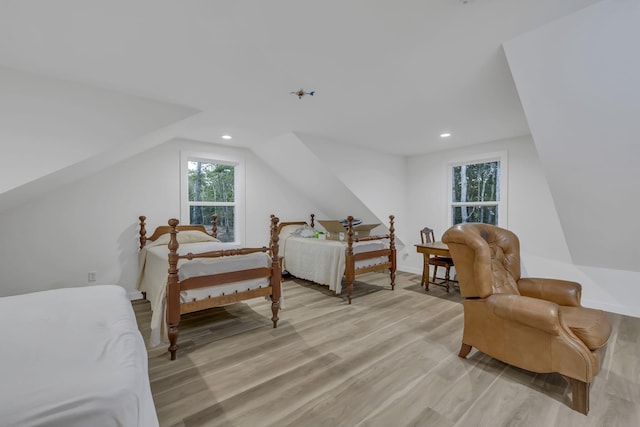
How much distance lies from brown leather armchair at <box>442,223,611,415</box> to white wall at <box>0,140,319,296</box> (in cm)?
379

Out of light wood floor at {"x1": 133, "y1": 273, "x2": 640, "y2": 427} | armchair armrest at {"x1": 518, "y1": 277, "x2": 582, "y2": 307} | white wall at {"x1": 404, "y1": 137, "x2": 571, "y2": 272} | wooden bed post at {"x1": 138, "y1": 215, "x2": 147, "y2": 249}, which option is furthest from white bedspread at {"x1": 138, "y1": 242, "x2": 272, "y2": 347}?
white wall at {"x1": 404, "y1": 137, "x2": 571, "y2": 272}

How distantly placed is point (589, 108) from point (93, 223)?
5098 mm

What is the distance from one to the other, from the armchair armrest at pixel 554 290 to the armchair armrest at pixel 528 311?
20.4 inches

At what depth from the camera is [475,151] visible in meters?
4.64

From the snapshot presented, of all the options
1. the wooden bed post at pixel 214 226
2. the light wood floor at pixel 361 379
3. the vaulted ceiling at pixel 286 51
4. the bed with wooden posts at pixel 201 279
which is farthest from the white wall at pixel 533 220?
the wooden bed post at pixel 214 226

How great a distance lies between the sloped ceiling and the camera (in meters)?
1.66

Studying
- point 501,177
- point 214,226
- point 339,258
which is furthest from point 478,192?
point 214,226

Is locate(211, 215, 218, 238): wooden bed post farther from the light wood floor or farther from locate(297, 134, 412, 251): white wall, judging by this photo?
locate(297, 134, 412, 251): white wall

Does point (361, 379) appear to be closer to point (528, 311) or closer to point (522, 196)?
point (528, 311)

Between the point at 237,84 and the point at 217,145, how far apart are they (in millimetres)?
2196

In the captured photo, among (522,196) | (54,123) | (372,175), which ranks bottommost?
(522,196)

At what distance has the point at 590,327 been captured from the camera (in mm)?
1740

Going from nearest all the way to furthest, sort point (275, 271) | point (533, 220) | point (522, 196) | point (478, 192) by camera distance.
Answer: point (275, 271), point (533, 220), point (522, 196), point (478, 192)

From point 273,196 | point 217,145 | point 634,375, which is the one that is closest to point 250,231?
point 273,196
